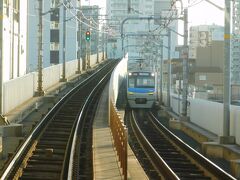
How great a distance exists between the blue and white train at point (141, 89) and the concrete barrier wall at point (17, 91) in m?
12.1

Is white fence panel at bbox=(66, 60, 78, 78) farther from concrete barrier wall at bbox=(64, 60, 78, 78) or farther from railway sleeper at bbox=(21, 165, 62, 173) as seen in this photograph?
railway sleeper at bbox=(21, 165, 62, 173)

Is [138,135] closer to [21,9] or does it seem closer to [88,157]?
[88,157]

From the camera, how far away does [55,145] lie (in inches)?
686

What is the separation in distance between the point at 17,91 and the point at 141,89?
17174 mm

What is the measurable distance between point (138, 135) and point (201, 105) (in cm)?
336

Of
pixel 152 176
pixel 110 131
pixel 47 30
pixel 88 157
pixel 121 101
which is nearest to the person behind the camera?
pixel 152 176

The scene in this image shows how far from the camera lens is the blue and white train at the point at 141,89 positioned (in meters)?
42.1

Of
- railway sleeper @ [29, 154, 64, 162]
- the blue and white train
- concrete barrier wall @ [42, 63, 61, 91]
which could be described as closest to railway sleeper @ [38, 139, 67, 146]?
railway sleeper @ [29, 154, 64, 162]

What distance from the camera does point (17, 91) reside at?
86.6 feet

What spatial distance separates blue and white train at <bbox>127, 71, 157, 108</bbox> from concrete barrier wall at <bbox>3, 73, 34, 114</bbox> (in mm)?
12065

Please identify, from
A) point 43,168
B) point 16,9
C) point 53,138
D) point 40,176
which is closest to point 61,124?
point 53,138

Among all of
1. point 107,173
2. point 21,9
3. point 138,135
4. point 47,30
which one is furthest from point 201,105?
point 47,30

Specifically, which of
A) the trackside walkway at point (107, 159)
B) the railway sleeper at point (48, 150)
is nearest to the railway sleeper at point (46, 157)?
the railway sleeper at point (48, 150)

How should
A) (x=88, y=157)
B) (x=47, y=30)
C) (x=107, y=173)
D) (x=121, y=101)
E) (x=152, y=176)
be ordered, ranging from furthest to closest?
(x=47, y=30), (x=121, y=101), (x=88, y=157), (x=152, y=176), (x=107, y=173)
